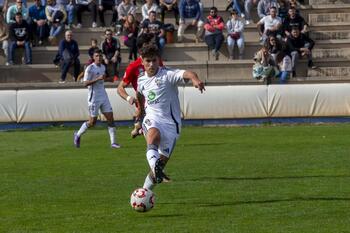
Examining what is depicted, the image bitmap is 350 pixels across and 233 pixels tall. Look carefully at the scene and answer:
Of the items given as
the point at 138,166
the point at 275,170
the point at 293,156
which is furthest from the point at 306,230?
the point at 293,156

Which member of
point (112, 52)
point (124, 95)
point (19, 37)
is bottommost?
point (112, 52)

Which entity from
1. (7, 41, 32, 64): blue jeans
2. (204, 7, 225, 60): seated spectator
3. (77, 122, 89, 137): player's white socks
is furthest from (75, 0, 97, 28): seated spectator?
(77, 122, 89, 137): player's white socks

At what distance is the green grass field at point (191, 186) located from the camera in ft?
37.1

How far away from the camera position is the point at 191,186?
15.0 metres

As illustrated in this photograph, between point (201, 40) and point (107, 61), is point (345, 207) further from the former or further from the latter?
point (201, 40)

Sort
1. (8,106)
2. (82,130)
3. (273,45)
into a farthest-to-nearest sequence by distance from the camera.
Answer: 1. (273,45)
2. (8,106)
3. (82,130)

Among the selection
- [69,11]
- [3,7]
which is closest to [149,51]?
[69,11]

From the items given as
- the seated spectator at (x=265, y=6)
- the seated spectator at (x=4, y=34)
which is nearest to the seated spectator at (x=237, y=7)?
the seated spectator at (x=265, y=6)

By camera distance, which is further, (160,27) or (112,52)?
(160,27)

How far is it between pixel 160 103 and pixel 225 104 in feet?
59.7

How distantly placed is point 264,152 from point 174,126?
798 cm

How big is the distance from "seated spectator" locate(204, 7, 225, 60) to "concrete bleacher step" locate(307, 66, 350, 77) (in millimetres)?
3421

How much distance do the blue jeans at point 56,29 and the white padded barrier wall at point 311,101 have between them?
9.49 metres

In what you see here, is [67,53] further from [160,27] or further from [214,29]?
[214,29]
